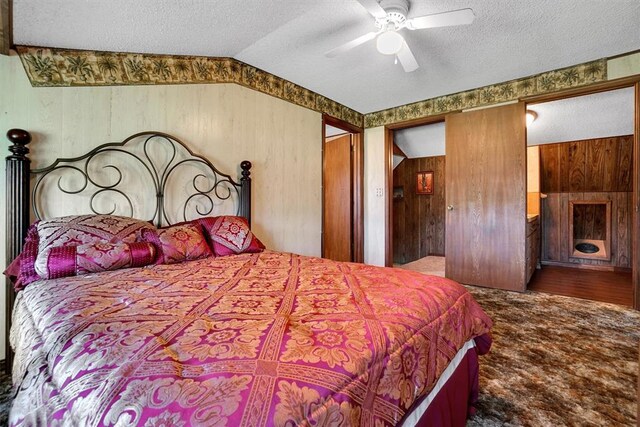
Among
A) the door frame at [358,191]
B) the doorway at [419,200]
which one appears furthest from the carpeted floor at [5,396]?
the doorway at [419,200]

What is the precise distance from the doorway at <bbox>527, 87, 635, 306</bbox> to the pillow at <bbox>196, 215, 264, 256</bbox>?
344 centimetres

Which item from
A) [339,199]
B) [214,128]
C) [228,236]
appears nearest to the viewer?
[228,236]

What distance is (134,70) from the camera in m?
2.20

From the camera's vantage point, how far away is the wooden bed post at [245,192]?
271 cm

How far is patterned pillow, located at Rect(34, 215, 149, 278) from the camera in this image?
149 centimetres

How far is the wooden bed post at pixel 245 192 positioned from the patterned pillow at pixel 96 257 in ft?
3.41

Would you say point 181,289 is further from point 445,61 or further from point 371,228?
point 371,228

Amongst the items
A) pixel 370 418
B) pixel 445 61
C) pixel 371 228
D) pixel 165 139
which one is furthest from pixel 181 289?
pixel 371 228

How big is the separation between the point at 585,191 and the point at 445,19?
15.5 feet

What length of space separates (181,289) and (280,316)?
555 millimetres

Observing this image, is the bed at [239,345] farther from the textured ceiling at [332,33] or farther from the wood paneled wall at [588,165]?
the wood paneled wall at [588,165]

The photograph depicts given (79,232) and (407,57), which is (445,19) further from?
(79,232)

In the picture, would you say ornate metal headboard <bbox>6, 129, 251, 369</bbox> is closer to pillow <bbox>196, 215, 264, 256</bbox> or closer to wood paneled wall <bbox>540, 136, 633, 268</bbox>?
pillow <bbox>196, 215, 264, 256</bbox>

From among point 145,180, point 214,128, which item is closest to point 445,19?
point 214,128
